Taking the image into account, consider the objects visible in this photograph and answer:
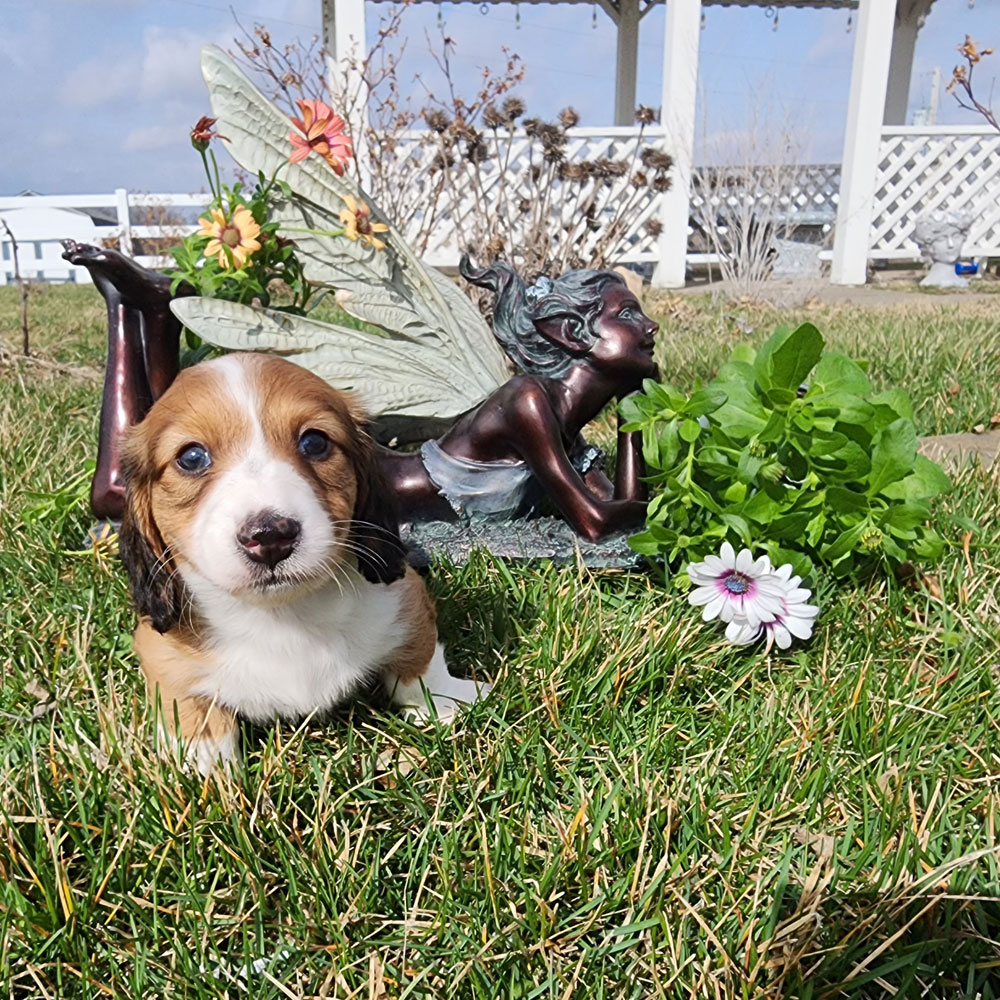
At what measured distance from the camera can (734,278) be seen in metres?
10.5

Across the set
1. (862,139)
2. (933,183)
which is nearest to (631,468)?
(862,139)

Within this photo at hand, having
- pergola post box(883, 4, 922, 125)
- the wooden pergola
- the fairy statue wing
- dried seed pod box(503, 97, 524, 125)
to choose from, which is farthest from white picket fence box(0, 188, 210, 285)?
the fairy statue wing

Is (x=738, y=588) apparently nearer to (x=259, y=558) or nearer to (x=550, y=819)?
(x=550, y=819)

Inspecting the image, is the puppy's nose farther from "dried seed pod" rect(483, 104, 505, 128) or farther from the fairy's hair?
"dried seed pod" rect(483, 104, 505, 128)

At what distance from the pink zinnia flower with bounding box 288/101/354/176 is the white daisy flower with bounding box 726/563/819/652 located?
1911mm

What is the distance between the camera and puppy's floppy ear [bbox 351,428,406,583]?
188cm

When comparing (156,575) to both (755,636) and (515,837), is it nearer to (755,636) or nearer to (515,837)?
(515,837)

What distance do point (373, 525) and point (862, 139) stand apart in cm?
1366

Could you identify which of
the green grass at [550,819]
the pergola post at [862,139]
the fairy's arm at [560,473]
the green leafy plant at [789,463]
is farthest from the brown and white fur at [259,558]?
the pergola post at [862,139]

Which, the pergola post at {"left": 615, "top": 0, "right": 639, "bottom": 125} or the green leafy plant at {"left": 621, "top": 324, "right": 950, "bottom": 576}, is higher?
the pergola post at {"left": 615, "top": 0, "right": 639, "bottom": 125}

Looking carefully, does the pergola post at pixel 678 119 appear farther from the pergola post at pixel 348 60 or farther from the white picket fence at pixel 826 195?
the pergola post at pixel 348 60

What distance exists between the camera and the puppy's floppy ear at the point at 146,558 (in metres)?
1.81

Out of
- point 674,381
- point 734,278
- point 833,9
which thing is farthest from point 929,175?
point 674,381

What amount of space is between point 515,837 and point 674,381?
155 inches
